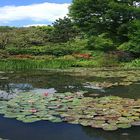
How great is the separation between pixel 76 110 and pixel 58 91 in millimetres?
3667

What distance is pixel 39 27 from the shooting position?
1746 inches

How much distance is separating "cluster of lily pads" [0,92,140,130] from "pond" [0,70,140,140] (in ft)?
0.59

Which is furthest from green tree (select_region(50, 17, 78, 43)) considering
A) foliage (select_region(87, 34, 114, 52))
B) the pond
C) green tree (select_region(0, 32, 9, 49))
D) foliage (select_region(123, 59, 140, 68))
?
the pond

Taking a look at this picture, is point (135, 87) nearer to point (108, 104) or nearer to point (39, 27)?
point (108, 104)

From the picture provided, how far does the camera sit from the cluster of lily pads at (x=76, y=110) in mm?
8531

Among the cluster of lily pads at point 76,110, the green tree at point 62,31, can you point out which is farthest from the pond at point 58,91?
the green tree at point 62,31

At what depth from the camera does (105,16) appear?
2656 centimetres

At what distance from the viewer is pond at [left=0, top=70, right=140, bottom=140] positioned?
7.84 metres

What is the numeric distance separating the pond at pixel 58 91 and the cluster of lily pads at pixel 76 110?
0.59 feet

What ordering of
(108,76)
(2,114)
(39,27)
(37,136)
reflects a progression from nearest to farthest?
(37,136) < (2,114) < (108,76) < (39,27)

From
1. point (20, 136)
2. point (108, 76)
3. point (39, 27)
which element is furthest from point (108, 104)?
point (39, 27)

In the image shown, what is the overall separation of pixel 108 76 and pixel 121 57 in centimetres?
834

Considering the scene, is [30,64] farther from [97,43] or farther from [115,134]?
[115,134]

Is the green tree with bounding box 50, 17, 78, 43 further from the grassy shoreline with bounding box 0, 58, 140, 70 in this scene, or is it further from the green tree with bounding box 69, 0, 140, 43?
the grassy shoreline with bounding box 0, 58, 140, 70
